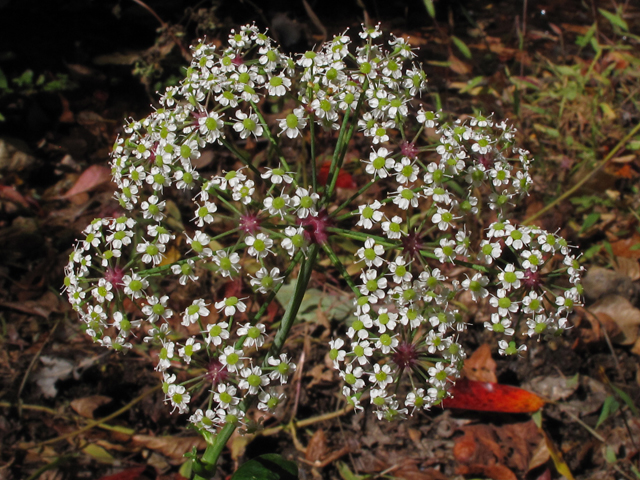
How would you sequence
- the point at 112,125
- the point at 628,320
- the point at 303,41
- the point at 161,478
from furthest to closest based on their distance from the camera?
the point at 303,41 < the point at 112,125 < the point at 628,320 < the point at 161,478

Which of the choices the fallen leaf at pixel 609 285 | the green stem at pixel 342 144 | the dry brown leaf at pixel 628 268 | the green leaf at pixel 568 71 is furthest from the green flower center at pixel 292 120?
the green leaf at pixel 568 71

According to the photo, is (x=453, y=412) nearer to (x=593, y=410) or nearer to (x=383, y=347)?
(x=593, y=410)

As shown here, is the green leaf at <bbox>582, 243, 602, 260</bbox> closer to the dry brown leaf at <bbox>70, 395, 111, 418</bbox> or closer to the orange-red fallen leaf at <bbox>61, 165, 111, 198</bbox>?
the dry brown leaf at <bbox>70, 395, 111, 418</bbox>

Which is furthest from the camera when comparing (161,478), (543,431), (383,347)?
(543,431)

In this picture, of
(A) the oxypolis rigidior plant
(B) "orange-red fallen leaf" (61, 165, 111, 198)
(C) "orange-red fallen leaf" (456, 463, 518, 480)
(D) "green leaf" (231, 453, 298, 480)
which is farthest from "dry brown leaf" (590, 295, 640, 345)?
(B) "orange-red fallen leaf" (61, 165, 111, 198)

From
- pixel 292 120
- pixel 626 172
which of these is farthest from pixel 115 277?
pixel 626 172

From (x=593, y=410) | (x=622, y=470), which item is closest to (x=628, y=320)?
(x=593, y=410)
